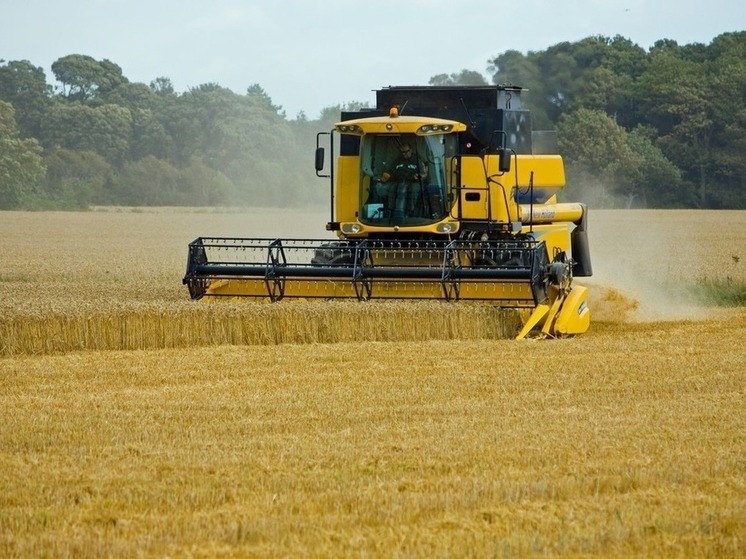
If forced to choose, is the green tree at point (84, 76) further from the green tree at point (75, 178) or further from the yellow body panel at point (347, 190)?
the yellow body panel at point (347, 190)

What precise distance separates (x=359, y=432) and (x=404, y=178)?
6.18m

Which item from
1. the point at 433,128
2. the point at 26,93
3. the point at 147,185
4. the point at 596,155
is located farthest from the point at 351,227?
the point at 26,93

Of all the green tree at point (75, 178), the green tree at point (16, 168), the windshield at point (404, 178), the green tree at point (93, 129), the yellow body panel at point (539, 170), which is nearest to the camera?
the windshield at point (404, 178)

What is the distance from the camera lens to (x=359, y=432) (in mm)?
7219

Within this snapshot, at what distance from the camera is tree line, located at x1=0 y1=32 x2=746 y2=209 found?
34.8 metres

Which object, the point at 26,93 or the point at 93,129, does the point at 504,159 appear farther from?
the point at 26,93

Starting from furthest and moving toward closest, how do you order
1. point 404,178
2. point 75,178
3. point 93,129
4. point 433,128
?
1. point 93,129
2. point 75,178
3. point 404,178
4. point 433,128

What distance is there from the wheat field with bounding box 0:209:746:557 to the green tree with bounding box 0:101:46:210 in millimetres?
41315

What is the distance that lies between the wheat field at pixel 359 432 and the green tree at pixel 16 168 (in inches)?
1627

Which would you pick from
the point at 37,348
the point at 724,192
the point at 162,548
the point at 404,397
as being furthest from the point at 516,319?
the point at 724,192

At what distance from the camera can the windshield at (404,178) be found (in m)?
13.0

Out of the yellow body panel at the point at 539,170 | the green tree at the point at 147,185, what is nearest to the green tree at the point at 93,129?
the green tree at the point at 147,185

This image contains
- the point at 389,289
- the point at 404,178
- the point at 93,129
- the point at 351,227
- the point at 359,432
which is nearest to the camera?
the point at 359,432

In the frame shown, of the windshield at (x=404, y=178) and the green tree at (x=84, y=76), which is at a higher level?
the green tree at (x=84, y=76)
